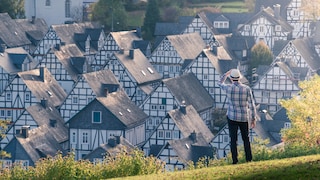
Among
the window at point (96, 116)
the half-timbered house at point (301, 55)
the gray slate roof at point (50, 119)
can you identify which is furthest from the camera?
the half-timbered house at point (301, 55)

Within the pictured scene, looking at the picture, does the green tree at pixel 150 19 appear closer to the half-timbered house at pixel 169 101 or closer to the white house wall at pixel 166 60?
the white house wall at pixel 166 60

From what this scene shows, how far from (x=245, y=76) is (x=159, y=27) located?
52.7ft

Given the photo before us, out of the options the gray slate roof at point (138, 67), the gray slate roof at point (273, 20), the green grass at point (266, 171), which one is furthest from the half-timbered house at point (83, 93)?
the green grass at point (266, 171)

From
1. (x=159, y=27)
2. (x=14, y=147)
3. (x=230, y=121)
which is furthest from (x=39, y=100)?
(x=230, y=121)

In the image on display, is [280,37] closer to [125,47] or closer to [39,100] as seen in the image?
[125,47]

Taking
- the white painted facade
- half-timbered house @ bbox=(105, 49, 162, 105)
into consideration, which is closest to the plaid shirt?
half-timbered house @ bbox=(105, 49, 162, 105)

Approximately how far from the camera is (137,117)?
5662 cm

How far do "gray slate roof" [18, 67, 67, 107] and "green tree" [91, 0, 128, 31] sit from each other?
29400 millimetres

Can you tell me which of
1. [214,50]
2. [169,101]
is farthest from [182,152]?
[214,50]

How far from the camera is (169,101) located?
60219 millimetres

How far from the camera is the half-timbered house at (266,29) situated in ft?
287

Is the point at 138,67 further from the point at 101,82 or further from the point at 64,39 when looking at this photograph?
the point at 64,39

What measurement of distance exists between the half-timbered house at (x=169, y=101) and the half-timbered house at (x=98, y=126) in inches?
101

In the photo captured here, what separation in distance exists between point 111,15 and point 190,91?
32.4m
